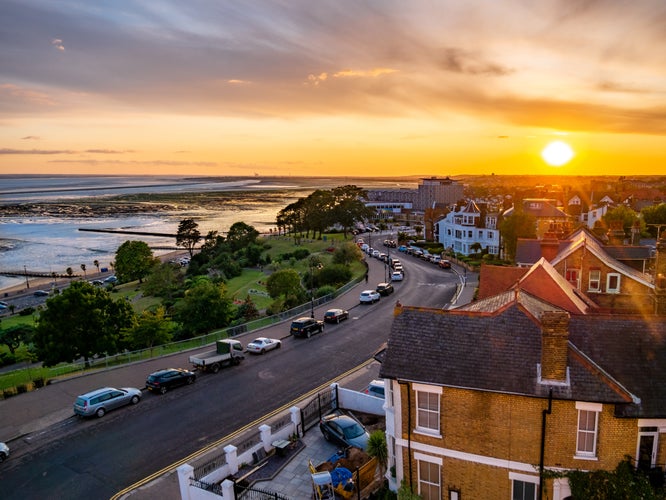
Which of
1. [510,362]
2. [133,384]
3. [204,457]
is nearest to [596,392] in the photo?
[510,362]

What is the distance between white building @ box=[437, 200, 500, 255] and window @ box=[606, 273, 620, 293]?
152 feet

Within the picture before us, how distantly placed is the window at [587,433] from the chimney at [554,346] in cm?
106

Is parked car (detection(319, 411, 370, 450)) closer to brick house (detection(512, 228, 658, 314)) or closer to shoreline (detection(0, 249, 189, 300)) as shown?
brick house (detection(512, 228, 658, 314))

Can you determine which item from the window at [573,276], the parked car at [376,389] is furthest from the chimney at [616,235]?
the parked car at [376,389]

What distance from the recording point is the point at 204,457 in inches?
835

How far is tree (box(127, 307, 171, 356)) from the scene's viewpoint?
3647 cm

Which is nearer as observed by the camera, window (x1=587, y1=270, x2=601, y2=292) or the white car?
window (x1=587, y1=270, x2=601, y2=292)

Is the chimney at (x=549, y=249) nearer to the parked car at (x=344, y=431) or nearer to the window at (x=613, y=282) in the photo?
the window at (x=613, y=282)

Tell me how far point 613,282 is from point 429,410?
901 inches

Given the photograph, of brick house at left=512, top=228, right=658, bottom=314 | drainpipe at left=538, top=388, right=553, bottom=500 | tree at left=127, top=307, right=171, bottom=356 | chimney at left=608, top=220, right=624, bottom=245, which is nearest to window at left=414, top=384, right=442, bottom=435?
drainpipe at left=538, top=388, right=553, bottom=500

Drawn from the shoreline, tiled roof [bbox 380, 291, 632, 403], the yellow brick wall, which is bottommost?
the shoreline

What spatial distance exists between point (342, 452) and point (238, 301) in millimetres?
43372

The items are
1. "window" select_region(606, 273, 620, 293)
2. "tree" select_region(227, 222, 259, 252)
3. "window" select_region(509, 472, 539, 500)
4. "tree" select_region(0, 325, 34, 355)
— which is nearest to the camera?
"window" select_region(509, 472, 539, 500)

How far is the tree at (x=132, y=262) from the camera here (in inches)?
3297
